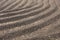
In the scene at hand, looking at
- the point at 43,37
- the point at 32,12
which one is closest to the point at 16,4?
the point at 32,12

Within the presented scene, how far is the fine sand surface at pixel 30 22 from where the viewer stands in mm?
1785

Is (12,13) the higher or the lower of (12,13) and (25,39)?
the higher

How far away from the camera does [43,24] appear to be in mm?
2033

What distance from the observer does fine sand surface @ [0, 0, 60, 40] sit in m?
1.79

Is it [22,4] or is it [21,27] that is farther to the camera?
[22,4]

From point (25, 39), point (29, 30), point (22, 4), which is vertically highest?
point (22, 4)

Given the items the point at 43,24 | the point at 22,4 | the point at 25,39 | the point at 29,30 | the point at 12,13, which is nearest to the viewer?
the point at 25,39

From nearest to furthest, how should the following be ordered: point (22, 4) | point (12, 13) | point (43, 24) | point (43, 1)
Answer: point (43, 24), point (12, 13), point (22, 4), point (43, 1)

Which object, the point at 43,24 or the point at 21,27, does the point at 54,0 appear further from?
the point at 21,27

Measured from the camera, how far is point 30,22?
2.04 m

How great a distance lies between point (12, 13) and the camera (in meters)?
2.20

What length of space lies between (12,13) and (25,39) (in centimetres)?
58

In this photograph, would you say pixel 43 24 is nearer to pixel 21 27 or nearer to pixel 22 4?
pixel 21 27

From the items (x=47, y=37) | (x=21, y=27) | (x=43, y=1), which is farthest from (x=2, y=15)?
(x=43, y=1)
